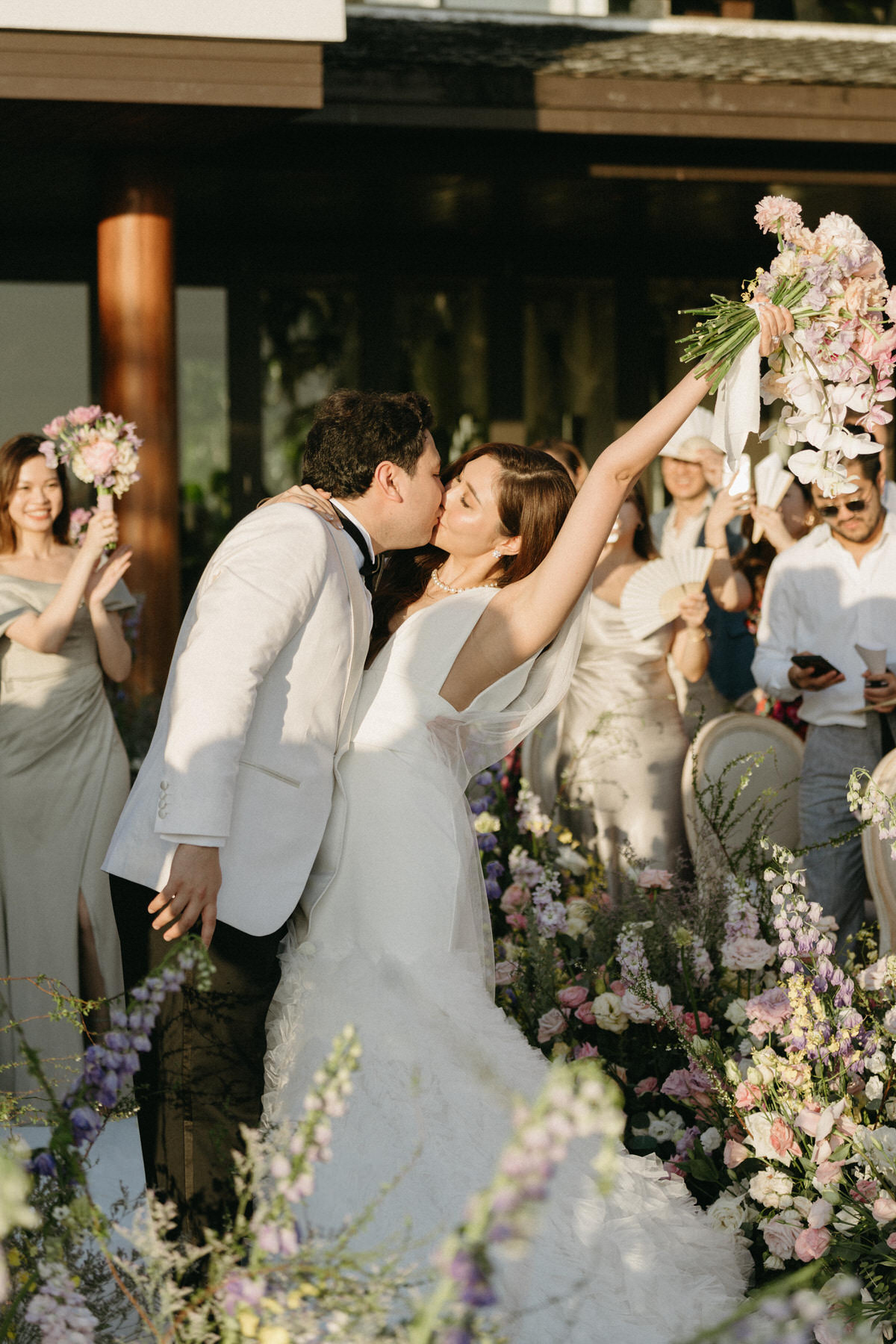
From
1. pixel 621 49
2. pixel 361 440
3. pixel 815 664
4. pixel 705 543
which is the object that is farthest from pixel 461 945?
pixel 621 49

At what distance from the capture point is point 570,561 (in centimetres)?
266

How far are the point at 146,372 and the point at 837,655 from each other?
3.69 metres

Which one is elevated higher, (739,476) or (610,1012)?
(739,476)

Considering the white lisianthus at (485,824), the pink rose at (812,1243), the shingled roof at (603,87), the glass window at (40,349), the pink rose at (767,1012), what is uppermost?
the shingled roof at (603,87)

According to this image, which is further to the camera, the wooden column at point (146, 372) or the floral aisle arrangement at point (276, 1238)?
the wooden column at point (146, 372)

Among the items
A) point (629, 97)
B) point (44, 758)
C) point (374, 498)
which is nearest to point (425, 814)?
point (374, 498)

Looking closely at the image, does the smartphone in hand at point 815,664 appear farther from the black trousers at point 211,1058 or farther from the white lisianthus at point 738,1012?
the black trousers at point 211,1058

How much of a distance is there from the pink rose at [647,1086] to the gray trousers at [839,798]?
1591 millimetres

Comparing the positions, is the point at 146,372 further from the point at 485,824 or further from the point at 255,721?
the point at 255,721

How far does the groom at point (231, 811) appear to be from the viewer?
92.3 inches

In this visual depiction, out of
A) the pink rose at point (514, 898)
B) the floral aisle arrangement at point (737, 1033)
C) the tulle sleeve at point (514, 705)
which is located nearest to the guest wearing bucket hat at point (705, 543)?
the floral aisle arrangement at point (737, 1033)

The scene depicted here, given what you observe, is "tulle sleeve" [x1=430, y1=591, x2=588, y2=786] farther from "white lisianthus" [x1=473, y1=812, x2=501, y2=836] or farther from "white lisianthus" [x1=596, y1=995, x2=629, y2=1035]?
"white lisianthus" [x1=473, y1=812, x2=501, y2=836]

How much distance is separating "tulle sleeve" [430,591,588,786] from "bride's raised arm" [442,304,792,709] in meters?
0.05

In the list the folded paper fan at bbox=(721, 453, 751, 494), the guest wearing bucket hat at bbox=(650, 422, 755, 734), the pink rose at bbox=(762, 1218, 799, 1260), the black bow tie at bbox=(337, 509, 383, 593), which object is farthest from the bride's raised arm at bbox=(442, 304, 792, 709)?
the guest wearing bucket hat at bbox=(650, 422, 755, 734)
